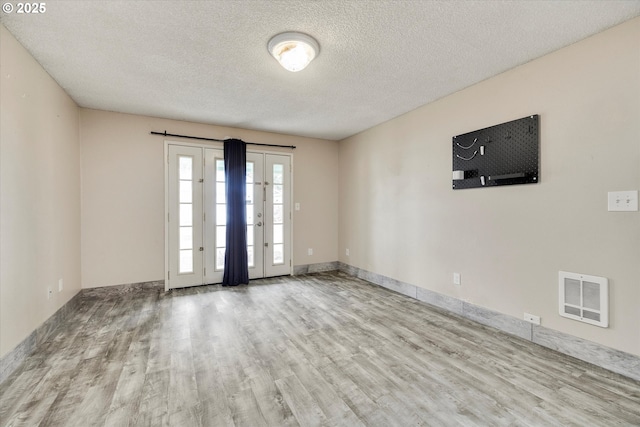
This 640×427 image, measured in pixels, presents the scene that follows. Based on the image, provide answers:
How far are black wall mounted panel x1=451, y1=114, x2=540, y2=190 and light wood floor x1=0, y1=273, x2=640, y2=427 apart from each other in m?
1.54

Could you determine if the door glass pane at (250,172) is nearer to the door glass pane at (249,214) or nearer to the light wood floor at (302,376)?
the door glass pane at (249,214)

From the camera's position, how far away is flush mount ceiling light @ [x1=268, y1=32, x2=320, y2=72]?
219 cm

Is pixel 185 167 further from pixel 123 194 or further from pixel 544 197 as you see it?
pixel 544 197

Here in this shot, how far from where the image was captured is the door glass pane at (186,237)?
14.3ft

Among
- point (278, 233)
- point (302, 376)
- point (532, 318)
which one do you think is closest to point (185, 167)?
point (278, 233)

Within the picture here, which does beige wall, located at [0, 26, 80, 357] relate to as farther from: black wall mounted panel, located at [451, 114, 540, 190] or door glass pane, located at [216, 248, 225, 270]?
black wall mounted panel, located at [451, 114, 540, 190]

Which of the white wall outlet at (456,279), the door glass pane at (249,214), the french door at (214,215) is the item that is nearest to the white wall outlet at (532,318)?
the white wall outlet at (456,279)

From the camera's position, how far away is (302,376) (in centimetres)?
207

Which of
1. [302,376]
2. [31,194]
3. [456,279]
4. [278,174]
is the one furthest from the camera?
[278,174]

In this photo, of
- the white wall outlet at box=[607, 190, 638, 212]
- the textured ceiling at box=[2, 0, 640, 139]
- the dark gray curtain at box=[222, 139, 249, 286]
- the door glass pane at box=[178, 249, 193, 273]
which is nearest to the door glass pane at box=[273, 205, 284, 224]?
the dark gray curtain at box=[222, 139, 249, 286]

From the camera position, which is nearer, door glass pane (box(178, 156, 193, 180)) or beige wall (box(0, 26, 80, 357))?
beige wall (box(0, 26, 80, 357))

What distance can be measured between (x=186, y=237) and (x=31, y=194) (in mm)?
2017

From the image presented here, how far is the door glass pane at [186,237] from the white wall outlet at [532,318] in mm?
4364

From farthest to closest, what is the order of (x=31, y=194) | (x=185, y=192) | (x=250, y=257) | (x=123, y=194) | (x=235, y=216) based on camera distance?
(x=250, y=257)
(x=235, y=216)
(x=185, y=192)
(x=123, y=194)
(x=31, y=194)
